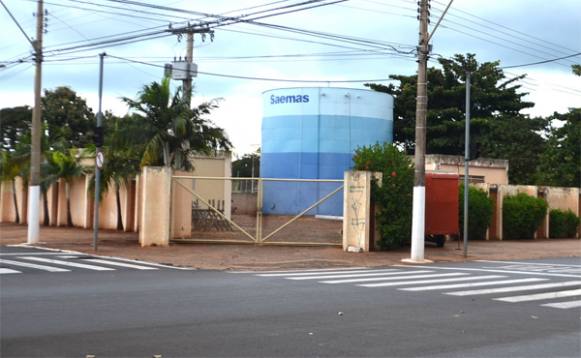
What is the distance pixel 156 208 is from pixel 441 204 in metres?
10.7

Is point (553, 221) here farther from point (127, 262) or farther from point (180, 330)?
point (180, 330)

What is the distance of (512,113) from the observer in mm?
60438

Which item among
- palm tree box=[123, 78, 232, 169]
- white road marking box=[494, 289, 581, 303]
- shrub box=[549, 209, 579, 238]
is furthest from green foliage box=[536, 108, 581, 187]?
white road marking box=[494, 289, 581, 303]

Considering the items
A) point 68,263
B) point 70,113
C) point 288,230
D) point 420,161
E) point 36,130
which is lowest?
point 68,263

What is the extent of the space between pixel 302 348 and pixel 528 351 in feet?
8.89

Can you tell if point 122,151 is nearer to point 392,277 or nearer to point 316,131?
point 392,277

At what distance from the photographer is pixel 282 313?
11.2 m

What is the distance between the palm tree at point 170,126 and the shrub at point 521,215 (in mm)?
16251

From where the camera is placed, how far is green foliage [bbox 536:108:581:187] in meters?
46.7

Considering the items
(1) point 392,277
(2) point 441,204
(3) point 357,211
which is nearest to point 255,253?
(3) point 357,211

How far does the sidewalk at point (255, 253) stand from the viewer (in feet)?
69.6

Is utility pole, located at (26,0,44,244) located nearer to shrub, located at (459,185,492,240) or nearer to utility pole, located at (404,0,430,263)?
utility pole, located at (404,0,430,263)

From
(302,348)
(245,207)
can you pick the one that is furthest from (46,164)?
(302,348)

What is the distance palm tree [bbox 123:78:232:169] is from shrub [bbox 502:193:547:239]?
1625 cm
